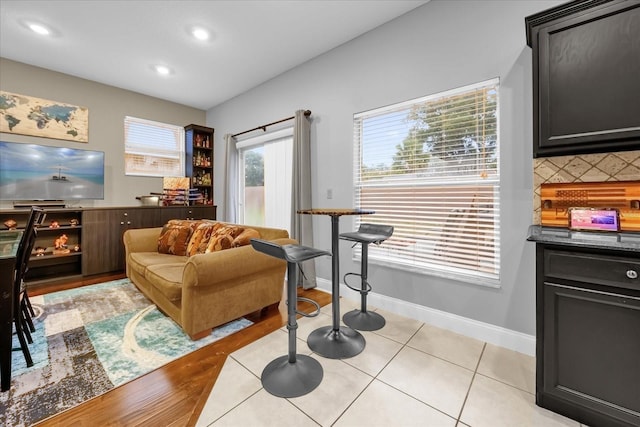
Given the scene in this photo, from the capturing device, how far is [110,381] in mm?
1623

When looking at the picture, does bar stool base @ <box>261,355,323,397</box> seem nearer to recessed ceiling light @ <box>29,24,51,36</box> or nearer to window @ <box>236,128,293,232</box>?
window @ <box>236,128,293,232</box>

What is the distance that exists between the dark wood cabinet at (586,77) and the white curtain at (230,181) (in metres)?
4.05

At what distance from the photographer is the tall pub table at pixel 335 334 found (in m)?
1.90

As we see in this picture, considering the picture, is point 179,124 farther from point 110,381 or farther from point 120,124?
point 110,381

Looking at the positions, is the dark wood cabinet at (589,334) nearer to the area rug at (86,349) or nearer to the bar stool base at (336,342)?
the bar stool base at (336,342)

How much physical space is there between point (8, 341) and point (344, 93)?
10.9 feet

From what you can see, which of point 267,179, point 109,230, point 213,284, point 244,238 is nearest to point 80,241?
point 109,230

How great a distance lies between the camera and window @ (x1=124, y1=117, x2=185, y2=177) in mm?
4371

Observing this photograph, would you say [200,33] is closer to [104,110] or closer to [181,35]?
[181,35]

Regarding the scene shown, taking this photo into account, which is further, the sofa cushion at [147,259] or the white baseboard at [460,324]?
the sofa cushion at [147,259]

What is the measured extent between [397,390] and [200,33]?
3.74 meters

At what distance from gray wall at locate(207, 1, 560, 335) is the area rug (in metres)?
1.67

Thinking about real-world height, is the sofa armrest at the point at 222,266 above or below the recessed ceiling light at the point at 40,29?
below

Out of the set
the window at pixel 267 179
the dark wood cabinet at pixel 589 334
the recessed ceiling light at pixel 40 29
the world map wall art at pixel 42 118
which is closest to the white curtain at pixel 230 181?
the window at pixel 267 179
